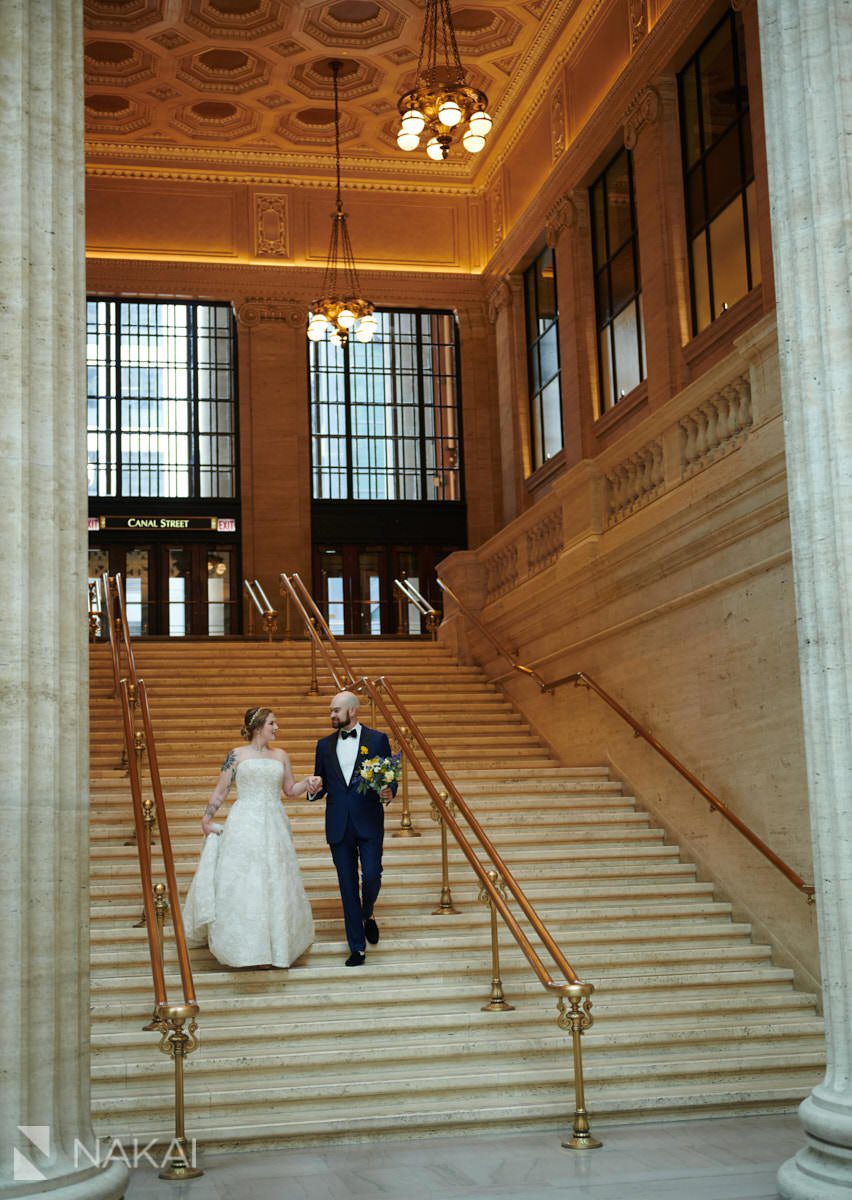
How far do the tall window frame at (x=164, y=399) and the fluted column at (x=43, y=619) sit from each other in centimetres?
1789

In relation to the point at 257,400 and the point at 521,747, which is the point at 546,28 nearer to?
the point at 257,400

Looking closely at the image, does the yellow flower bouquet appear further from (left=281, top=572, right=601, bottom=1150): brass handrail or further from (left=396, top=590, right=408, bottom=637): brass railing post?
(left=396, top=590, right=408, bottom=637): brass railing post

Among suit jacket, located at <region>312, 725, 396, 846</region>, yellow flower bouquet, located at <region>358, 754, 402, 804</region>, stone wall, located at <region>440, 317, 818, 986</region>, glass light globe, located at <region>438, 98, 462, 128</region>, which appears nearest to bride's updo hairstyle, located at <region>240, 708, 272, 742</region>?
suit jacket, located at <region>312, 725, 396, 846</region>

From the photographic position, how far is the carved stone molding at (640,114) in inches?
662

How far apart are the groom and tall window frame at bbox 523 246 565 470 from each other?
11852 millimetres

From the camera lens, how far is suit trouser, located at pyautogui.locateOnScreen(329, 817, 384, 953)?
8789 mm

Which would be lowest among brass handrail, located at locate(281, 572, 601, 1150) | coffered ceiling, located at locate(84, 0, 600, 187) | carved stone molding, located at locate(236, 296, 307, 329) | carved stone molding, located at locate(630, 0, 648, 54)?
brass handrail, located at locate(281, 572, 601, 1150)

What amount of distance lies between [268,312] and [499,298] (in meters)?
3.76

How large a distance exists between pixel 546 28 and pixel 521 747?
10524 millimetres

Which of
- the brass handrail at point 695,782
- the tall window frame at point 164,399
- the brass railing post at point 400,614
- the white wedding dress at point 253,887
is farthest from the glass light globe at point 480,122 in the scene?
the brass railing post at point 400,614

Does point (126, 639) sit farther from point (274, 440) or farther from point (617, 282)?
point (274, 440)

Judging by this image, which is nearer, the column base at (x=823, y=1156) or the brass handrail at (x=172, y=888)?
the column base at (x=823, y=1156)

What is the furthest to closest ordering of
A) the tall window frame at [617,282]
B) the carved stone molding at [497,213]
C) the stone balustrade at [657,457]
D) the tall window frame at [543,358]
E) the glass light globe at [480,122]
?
1. the carved stone molding at [497,213]
2. the tall window frame at [543,358]
3. the tall window frame at [617,282]
4. the glass light globe at [480,122]
5. the stone balustrade at [657,457]

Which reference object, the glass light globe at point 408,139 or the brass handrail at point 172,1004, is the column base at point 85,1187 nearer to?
the brass handrail at point 172,1004
